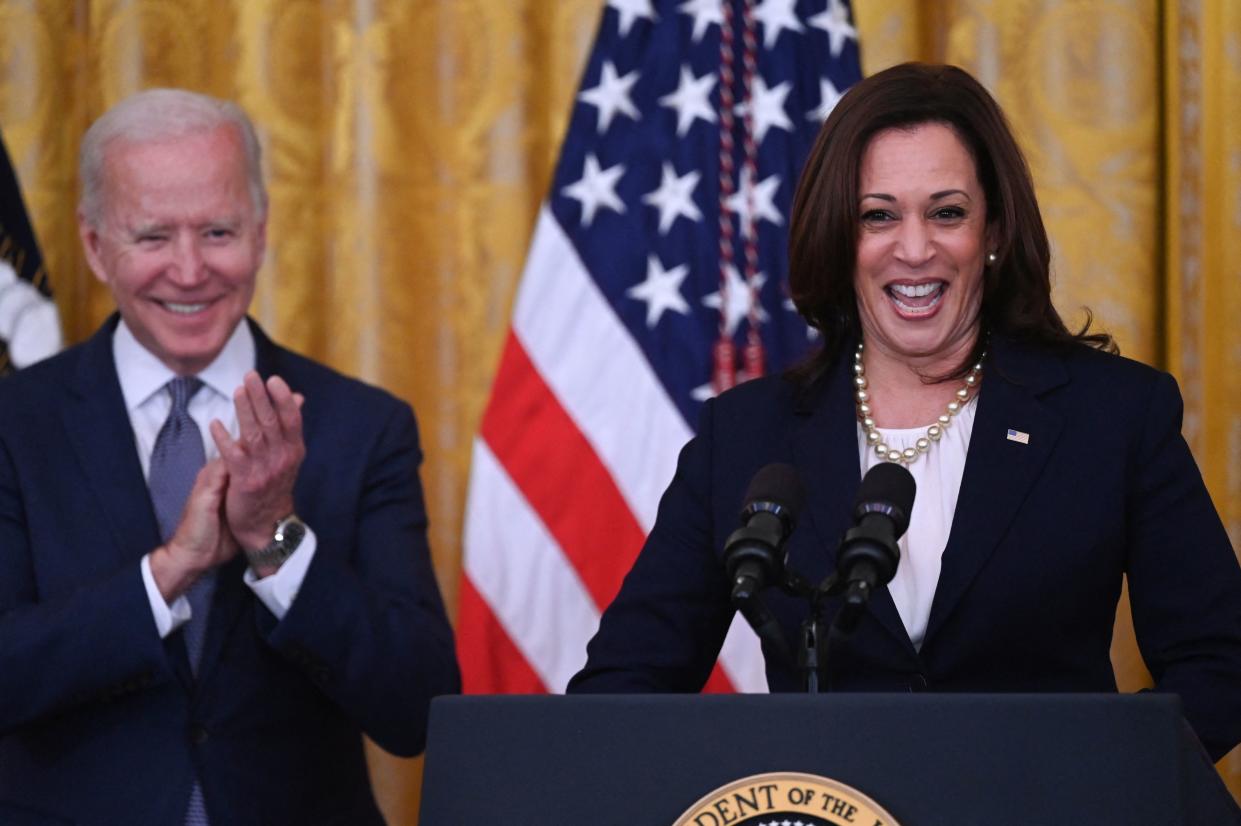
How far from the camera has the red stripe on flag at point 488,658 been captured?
3713 mm

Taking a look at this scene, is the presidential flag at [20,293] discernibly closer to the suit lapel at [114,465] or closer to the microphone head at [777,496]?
the suit lapel at [114,465]

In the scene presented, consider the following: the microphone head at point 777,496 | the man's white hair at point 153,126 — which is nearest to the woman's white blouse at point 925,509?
the microphone head at point 777,496

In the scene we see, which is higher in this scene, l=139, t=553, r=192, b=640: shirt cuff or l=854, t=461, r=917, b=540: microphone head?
l=854, t=461, r=917, b=540: microphone head

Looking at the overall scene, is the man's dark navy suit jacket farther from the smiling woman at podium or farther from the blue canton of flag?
the blue canton of flag

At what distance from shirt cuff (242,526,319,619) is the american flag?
1159mm

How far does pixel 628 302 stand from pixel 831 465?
1.47 meters

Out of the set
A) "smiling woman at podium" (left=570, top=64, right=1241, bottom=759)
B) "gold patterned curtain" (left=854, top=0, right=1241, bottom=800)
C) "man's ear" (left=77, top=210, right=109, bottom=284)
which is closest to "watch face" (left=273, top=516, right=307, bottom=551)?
"smiling woman at podium" (left=570, top=64, right=1241, bottom=759)

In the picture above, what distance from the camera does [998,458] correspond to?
2.29 metres

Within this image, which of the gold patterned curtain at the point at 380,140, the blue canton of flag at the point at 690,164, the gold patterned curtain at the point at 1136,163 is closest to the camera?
the gold patterned curtain at the point at 1136,163

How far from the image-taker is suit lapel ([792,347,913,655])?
7.39 ft

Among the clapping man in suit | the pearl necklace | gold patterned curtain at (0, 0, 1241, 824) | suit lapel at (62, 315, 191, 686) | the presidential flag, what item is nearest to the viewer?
the pearl necklace

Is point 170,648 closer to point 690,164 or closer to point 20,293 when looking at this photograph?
point 20,293

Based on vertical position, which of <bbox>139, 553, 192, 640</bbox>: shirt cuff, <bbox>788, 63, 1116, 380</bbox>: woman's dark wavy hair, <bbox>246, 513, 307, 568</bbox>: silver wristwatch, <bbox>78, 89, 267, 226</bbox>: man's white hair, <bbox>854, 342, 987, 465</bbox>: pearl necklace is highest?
<bbox>78, 89, 267, 226</bbox>: man's white hair

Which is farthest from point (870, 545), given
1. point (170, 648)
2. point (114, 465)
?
point (114, 465)
